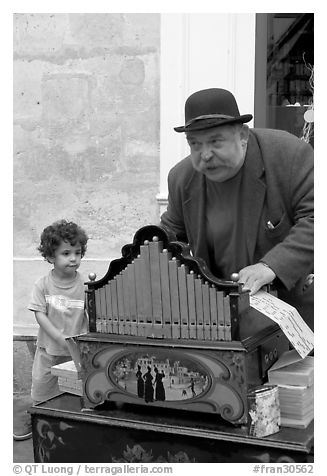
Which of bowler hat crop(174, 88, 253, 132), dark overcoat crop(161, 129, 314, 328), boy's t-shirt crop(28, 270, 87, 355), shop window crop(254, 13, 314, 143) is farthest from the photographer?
shop window crop(254, 13, 314, 143)

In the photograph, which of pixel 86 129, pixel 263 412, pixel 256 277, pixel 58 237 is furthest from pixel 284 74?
pixel 263 412

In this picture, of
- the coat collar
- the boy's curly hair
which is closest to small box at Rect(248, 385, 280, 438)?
the coat collar

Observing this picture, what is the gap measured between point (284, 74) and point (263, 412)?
265 cm

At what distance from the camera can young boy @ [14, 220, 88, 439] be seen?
2596 millimetres

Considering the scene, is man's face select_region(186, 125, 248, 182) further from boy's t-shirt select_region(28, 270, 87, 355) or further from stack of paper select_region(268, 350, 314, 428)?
boy's t-shirt select_region(28, 270, 87, 355)

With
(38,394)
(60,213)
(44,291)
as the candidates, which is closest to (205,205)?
(44,291)

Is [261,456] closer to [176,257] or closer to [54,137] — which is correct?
[176,257]

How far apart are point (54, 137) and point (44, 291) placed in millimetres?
1434

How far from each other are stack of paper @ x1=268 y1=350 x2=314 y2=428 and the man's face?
58 centimetres

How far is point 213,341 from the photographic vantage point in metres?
1.51

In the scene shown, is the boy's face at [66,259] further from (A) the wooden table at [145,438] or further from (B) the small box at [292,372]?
(B) the small box at [292,372]

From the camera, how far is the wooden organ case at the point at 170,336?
149cm

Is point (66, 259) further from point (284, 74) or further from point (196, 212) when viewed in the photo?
point (284, 74)

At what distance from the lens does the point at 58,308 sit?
2590 mm
